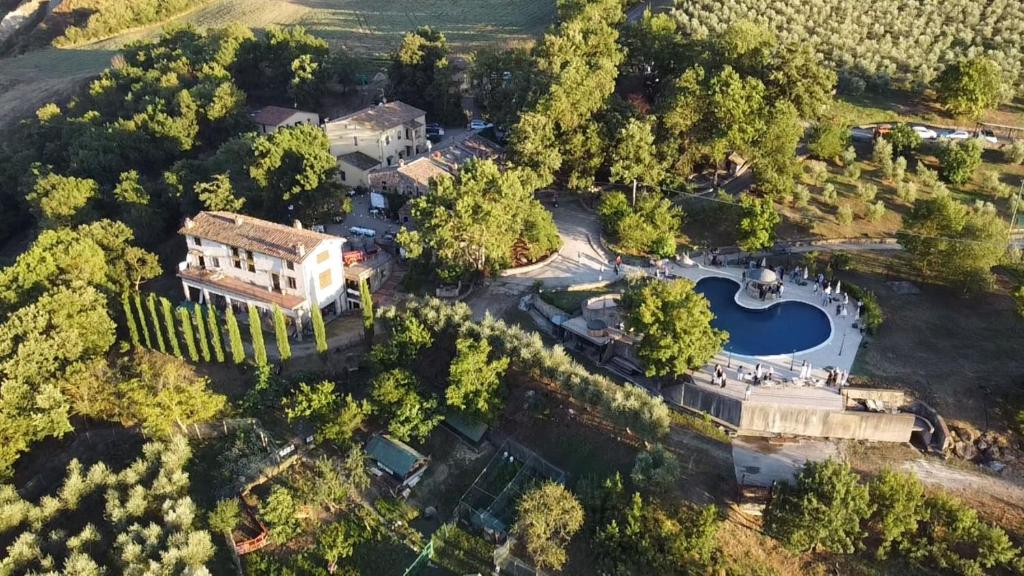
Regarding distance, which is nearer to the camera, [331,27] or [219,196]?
[219,196]

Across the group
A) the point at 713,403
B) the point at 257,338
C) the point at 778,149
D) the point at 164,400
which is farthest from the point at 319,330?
the point at 778,149

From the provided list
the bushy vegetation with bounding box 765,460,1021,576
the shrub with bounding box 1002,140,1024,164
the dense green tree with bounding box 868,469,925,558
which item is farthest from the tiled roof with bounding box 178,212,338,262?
the shrub with bounding box 1002,140,1024,164

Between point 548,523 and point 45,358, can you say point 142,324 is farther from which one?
point 548,523

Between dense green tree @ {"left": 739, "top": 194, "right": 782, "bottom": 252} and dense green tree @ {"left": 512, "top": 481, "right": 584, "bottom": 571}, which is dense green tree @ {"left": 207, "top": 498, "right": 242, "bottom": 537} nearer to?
dense green tree @ {"left": 512, "top": 481, "right": 584, "bottom": 571}

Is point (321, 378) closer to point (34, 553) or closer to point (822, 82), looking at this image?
point (34, 553)

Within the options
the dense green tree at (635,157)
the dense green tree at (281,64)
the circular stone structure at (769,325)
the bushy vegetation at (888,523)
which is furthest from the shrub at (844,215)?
the dense green tree at (281,64)

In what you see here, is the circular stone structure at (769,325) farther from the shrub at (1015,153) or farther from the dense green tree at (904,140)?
the shrub at (1015,153)
